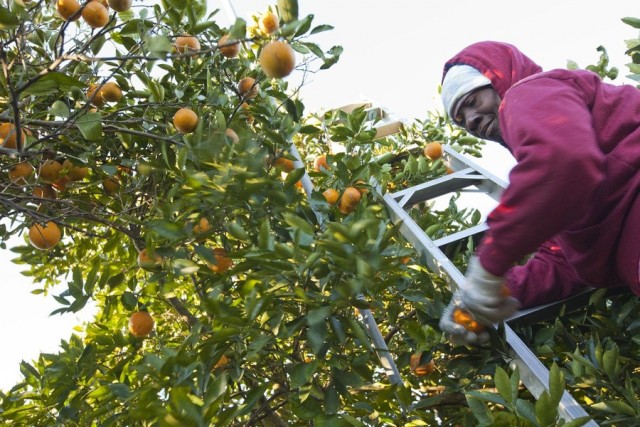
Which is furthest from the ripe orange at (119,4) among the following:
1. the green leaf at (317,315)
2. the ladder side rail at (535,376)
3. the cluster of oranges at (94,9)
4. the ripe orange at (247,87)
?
the ladder side rail at (535,376)

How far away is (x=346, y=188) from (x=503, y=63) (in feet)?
2.51

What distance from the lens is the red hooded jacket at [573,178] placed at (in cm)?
137

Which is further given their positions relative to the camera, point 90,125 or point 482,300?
point 90,125

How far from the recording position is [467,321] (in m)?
1.75

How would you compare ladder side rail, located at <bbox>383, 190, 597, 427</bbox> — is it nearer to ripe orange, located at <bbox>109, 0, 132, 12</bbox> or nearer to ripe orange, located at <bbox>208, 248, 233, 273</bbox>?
ripe orange, located at <bbox>208, 248, 233, 273</bbox>

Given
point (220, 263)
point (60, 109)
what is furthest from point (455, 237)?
point (60, 109)

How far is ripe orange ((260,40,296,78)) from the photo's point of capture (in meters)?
2.03

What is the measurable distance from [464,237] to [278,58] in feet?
2.69

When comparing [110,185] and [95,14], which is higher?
[95,14]

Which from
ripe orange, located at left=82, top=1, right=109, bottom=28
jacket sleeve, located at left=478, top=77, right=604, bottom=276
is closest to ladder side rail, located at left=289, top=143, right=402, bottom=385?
jacket sleeve, located at left=478, top=77, right=604, bottom=276

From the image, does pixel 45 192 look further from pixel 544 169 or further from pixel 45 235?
pixel 544 169

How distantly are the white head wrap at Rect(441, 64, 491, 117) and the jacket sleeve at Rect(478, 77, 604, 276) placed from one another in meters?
0.35

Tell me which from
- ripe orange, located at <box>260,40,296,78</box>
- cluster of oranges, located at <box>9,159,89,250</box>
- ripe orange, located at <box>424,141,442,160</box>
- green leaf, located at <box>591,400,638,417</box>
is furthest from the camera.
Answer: ripe orange, located at <box>424,141,442,160</box>

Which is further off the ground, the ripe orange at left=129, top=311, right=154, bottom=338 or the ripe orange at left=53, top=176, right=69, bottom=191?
the ripe orange at left=53, top=176, right=69, bottom=191
